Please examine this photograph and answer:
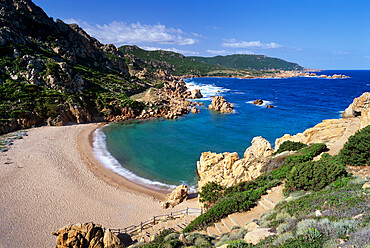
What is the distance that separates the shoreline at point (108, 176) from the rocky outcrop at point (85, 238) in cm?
934

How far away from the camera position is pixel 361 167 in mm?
11664

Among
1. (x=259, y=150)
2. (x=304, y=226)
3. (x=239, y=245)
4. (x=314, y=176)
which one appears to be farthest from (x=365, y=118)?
(x=239, y=245)

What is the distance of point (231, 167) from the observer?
19.2 meters

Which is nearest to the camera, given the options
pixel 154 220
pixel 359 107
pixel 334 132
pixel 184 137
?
pixel 154 220

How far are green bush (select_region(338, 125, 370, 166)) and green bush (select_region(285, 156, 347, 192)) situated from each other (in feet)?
3.55

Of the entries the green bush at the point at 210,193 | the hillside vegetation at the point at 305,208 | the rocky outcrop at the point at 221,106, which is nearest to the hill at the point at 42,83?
the rocky outcrop at the point at 221,106

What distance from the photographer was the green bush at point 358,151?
11.6 meters

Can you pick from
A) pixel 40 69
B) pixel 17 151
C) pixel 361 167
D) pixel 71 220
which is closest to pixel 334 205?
pixel 361 167

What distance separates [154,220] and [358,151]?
15344 millimetres

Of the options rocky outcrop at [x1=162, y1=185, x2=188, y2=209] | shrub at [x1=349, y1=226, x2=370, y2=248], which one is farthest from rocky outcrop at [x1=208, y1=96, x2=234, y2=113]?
shrub at [x1=349, y1=226, x2=370, y2=248]

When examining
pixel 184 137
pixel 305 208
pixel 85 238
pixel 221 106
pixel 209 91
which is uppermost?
pixel 209 91

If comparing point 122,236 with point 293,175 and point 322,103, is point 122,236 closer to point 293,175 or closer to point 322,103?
point 293,175

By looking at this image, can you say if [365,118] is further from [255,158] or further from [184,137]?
[184,137]

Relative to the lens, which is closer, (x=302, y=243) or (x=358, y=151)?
(x=302, y=243)
